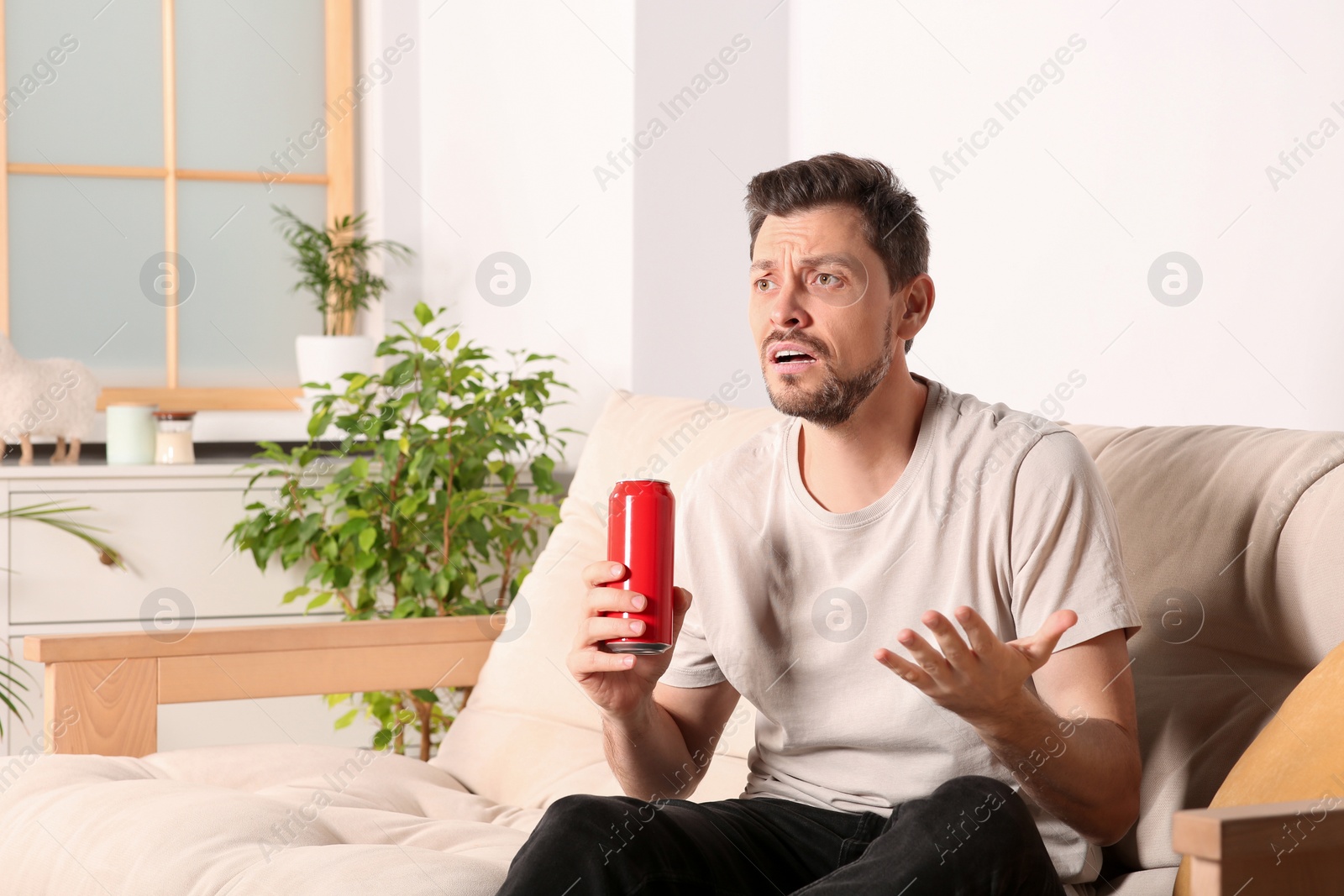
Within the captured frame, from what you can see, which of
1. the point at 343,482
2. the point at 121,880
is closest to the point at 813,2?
the point at 343,482

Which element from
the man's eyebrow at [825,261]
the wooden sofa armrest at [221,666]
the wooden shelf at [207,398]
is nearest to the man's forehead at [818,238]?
the man's eyebrow at [825,261]

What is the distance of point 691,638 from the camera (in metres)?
1.42

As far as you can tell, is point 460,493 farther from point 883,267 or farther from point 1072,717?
point 1072,717

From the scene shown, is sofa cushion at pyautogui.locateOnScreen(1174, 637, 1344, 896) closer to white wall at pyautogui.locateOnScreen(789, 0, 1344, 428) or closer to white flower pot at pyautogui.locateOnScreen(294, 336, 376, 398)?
white wall at pyautogui.locateOnScreen(789, 0, 1344, 428)

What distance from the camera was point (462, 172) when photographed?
3.33 m

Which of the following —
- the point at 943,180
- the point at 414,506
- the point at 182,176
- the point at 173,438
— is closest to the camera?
the point at 943,180

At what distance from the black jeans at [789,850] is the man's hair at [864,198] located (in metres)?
0.55

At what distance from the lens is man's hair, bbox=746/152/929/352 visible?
1357mm

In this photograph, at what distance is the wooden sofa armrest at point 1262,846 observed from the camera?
780mm

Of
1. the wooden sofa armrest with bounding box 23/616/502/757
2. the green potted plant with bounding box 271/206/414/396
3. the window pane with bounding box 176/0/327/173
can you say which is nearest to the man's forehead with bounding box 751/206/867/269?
the wooden sofa armrest with bounding box 23/616/502/757

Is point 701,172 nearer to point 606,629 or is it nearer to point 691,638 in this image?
point 691,638

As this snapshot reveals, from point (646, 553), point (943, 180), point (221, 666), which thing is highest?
point (943, 180)

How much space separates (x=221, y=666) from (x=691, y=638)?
801 millimetres

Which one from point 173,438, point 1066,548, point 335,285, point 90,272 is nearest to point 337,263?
point 335,285
